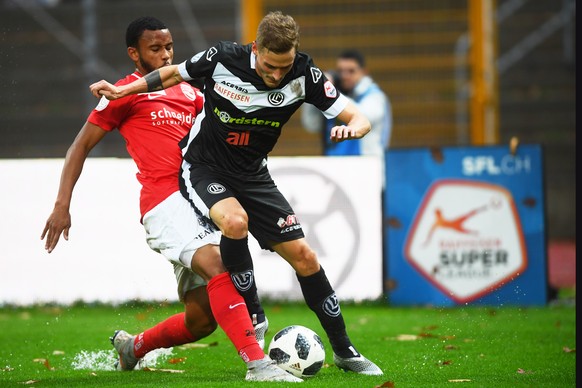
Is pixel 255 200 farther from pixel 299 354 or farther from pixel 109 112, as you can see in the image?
pixel 109 112

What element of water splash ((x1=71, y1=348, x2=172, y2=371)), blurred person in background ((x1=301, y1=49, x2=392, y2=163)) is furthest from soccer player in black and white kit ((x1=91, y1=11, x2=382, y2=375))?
blurred person in background ((x1=301, y1=49, x2=392, y2=163))

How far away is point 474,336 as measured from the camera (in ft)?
22.5

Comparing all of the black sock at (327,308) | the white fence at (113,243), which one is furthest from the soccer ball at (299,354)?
the white fence at (113,243)

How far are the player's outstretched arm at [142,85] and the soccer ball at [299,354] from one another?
1.40 m

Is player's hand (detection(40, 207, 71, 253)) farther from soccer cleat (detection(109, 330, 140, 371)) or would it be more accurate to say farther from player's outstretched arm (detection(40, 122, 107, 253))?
soccer cleat (detection(109, 330, 140, 371))

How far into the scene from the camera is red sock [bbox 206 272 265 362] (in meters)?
4.88

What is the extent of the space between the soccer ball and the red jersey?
39.0 inches

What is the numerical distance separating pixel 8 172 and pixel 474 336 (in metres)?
4.48

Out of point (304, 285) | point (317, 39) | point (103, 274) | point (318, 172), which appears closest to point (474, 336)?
point (304, 285)

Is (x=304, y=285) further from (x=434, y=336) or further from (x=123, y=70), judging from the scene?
(x=123, y=70)

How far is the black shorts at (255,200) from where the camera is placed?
16.8 ft

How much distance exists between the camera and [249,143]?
5.16 m

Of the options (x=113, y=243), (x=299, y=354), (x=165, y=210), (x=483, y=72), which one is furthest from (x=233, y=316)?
(x=483, y=72)

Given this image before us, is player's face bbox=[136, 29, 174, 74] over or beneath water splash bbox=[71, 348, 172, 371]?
over
